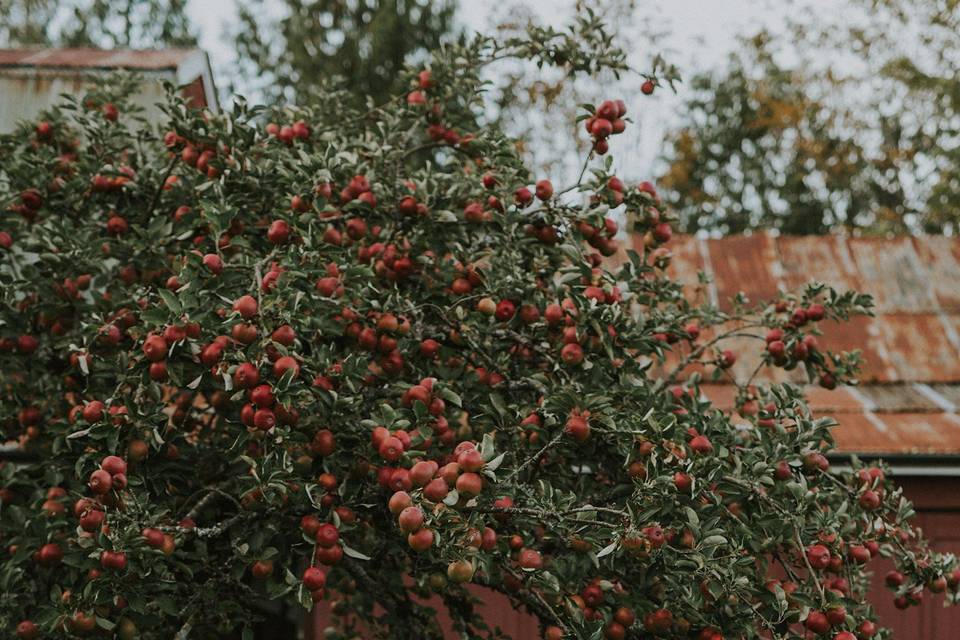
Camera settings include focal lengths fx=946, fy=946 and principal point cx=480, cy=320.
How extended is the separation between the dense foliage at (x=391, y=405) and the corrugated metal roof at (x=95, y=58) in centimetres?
225

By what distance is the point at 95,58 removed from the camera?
Result: 6.68 meters

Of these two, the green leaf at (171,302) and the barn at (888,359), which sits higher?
the green leaf at (171,302)

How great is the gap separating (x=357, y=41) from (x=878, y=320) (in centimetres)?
1549

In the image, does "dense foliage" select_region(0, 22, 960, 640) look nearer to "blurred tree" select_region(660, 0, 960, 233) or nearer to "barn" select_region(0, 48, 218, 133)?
"barn" select_region(0, 48, 218, 133)

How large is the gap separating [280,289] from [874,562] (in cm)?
447

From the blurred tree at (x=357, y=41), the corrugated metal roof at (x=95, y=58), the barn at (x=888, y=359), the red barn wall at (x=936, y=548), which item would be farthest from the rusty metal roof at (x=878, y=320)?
the blurred tree at (x=357, y=41)

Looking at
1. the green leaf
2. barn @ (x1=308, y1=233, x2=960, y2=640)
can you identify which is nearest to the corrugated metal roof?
barn @ (x1=308, y1=233, x2=960, y2=640)

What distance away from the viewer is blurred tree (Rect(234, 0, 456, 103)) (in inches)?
778

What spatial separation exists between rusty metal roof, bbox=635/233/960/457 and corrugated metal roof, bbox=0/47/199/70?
3.92 metres

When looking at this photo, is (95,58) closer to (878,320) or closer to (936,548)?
(878,320)

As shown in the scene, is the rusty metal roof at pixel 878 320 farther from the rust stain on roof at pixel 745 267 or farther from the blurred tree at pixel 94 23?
the blurred tree at pixel 94 23

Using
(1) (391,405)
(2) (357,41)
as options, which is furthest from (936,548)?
(2) (357,41)

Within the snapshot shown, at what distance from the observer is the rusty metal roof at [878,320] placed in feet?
18.6

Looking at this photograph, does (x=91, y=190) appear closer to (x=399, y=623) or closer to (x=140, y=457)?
(x=140, y=457)
